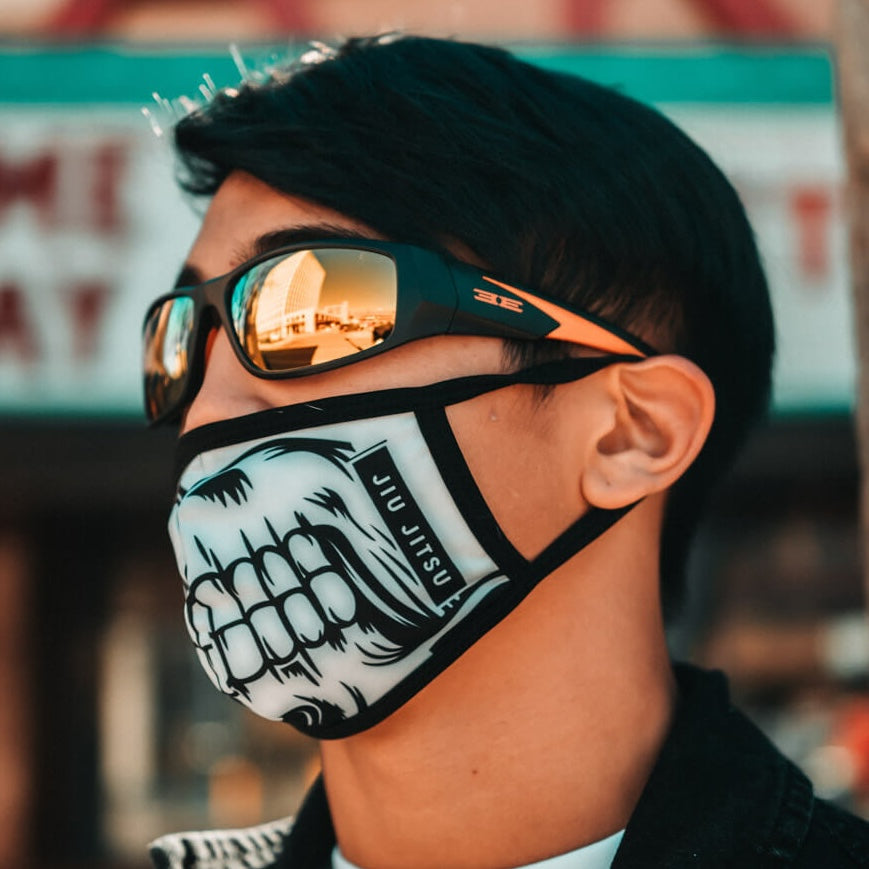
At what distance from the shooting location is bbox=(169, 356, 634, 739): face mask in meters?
1.50

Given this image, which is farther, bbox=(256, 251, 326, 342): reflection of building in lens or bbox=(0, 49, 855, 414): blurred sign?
bbox=(0, 49, 855, 414): blurred sign

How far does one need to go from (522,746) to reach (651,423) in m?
0.51

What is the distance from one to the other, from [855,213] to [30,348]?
3.95 meters

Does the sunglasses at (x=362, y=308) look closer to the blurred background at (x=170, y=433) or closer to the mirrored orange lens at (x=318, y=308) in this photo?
the mirrored orange lens at (x=318, y=308)

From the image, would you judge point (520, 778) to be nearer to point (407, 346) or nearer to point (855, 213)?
point (407, 346)

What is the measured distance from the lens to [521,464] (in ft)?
5.16

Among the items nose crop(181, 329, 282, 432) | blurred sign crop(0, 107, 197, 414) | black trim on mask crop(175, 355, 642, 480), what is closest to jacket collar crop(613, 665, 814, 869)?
black trim on mask crop(175, 355, 642, 480)

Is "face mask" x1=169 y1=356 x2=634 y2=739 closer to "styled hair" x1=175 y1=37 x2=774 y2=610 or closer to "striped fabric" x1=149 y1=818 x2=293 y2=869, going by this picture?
"styled hair" x1=175 y1=37 x2=774 y2=610

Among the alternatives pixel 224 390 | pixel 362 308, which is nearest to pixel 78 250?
pixel 224 390

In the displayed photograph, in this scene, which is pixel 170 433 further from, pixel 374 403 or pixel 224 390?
pixel 374 403

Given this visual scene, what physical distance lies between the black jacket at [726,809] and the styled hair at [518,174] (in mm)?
565

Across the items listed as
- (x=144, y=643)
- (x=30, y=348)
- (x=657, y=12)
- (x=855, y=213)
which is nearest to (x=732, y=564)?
(x=657, y=12)

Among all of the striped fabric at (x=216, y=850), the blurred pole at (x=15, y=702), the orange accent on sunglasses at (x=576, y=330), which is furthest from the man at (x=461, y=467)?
the blurred pole at (x=15, y=702)

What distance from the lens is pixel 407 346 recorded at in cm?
156
